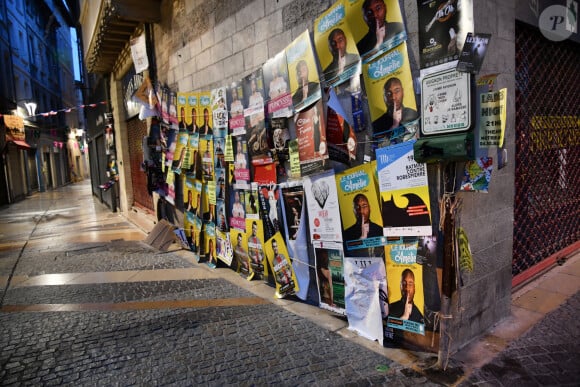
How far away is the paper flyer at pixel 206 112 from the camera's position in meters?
5.30

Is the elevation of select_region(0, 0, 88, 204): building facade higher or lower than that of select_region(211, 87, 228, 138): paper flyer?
higher

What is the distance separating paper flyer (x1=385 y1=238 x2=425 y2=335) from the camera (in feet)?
9.13

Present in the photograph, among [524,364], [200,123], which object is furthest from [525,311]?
[200,123]

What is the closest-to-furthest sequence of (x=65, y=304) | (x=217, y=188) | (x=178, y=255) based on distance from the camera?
1. (x=65, y=304)
2. (x=217, y=188)
3. (x=178, y=255)

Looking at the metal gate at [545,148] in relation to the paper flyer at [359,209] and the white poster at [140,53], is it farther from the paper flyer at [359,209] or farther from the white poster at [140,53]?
the white poster at [140,53]

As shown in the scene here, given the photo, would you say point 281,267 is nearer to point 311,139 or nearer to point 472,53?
point 311,139

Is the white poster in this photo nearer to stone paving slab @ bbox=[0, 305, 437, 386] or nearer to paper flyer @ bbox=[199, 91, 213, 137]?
paper flyer @ bbox=[199, 91, 213, 137]

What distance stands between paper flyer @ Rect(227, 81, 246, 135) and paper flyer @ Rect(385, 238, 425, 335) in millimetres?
2483

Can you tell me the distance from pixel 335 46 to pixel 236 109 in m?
1.83

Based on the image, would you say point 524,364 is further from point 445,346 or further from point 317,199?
point 317,199

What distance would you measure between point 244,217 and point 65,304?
2.27 metres

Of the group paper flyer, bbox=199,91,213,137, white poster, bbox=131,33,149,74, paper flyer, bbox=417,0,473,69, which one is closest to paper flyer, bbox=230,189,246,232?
paper flyer, bbox=199,91,213,137

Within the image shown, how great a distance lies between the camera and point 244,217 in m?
4.79

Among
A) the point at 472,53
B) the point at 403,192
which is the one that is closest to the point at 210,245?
the point at 403,192
